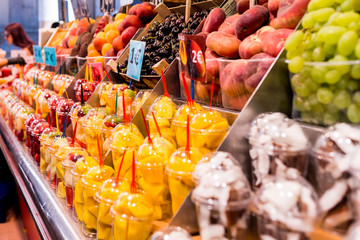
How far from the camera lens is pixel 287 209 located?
0.68m

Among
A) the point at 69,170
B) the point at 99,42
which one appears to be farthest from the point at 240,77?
the point at 99,42

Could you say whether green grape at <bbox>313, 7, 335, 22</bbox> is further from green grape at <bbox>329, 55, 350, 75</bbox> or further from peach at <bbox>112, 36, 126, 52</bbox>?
peach at <bbox>112, 36, 126, 52</bbox>

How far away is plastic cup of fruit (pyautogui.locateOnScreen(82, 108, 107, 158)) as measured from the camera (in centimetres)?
179

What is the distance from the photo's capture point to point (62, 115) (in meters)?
2.38

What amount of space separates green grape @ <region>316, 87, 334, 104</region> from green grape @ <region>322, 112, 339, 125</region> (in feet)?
0.11

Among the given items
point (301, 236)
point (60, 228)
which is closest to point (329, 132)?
point (301, 236)

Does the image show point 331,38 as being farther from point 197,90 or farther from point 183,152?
point 197,90

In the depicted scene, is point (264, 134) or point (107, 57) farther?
point (107, 57)

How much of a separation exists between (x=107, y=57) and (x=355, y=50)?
2110 millimetres

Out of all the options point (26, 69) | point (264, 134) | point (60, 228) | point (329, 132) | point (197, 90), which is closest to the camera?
point (329, 132)

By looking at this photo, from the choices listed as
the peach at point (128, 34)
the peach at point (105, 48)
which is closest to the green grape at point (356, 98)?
the peach at point (128, 34)

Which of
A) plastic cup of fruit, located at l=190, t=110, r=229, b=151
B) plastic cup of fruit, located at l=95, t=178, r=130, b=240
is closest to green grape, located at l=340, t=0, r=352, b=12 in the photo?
plastic cup of fruit, located at l=190, t=110, r=229, b=151

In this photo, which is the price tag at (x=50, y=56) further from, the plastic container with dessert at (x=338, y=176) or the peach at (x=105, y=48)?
the plastic container with dessert at (x=338, y=176)

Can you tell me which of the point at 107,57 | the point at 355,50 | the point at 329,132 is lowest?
the point at 107,57
